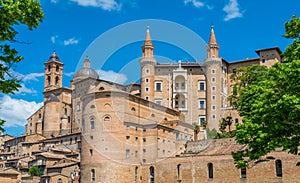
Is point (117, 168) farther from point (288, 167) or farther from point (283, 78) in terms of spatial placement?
A: point (283, 78)

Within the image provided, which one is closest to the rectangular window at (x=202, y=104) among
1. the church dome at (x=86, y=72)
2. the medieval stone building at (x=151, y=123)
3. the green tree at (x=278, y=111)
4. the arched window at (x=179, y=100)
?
the medieval stone building at (x=151, y=123)

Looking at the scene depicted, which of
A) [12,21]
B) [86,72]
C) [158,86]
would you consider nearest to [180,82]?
[158,86]

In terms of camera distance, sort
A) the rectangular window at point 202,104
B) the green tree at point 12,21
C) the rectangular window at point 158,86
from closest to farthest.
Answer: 1. the green tree at point 12,21
2. the rectangular window at point 202,104
3. the rectangular window at point 158,86

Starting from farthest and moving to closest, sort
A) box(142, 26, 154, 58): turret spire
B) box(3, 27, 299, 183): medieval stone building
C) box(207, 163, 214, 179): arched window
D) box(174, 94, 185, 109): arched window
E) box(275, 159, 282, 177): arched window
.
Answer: box(142, 26, 154, 58): turret spire, box(174, 94, 185, 109): arched window, box(3, 27, 299, 183): medieval stone building, box(207, 163, 214, 179): arched window, box(275, 159, 282, 177): arched window

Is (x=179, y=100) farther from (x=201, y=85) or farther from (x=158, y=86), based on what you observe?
(x=201, y=85)

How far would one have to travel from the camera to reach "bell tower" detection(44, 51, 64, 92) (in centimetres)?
10381

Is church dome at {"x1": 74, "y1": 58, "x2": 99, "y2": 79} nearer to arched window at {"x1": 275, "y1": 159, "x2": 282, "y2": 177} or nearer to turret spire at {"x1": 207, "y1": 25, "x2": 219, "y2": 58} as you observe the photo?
turret spire at {"x1": 207, "y1": 25, "x2": 219, "y2": 58}

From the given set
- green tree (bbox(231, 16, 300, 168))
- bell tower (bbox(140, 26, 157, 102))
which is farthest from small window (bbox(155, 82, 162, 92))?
green tree (bbox(231, 16, 300, 168))

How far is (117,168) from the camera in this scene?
5919 cm

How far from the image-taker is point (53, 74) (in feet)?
342

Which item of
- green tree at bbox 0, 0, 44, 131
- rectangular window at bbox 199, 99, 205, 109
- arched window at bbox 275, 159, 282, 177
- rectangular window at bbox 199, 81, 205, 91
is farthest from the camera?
rectangular window at bbox 199, 81, 205, 91

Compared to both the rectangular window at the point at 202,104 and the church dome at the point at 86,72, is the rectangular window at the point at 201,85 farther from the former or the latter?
the church dome at the point at 86,72

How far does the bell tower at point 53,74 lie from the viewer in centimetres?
10381

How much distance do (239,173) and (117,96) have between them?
25.5 m
